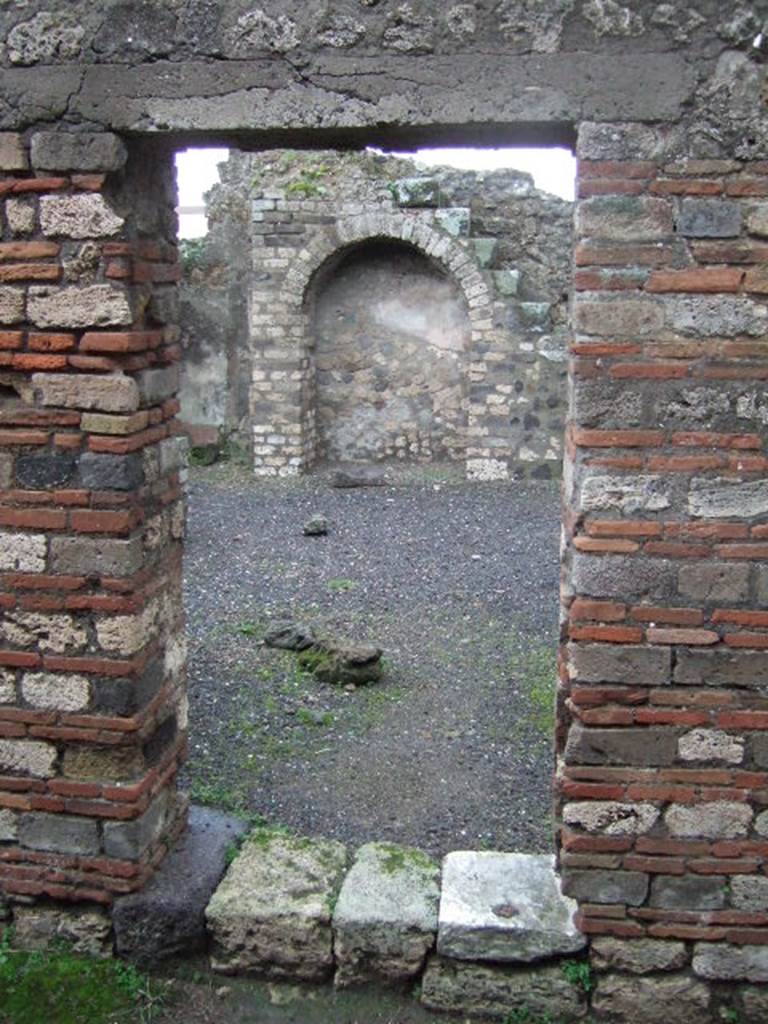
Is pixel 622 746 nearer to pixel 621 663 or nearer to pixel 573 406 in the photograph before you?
pixel 621 663

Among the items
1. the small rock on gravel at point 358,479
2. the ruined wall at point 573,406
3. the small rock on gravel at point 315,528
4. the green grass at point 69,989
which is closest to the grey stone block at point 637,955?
the ruined wall at point 573,406

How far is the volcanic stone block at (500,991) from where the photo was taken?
3.33 m

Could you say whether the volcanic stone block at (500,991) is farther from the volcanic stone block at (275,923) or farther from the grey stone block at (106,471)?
the grey stone block at (106,471)

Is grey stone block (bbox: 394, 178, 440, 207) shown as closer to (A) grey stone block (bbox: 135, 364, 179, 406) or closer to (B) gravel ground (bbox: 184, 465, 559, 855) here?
(B) gravel ground (bbox: 184, 465, 559, 855)

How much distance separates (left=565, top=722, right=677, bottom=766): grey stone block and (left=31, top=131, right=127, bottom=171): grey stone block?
7.68 ft

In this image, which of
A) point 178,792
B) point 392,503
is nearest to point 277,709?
point 178,792

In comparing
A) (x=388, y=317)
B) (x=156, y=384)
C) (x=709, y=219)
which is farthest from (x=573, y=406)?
(x=388, y=317)

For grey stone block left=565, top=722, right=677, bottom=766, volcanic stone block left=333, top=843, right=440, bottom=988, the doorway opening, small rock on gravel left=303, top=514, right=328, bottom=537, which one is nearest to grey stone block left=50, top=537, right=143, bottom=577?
volcanic stone block left=333, top=843, right=440, bottom=988

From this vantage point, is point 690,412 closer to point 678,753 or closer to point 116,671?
point 678,753

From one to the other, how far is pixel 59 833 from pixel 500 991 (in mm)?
1626

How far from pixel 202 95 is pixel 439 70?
74 cm

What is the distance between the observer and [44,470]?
3.35m

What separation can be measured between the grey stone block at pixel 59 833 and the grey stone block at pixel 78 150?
7.25ft

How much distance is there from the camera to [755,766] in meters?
3.16
